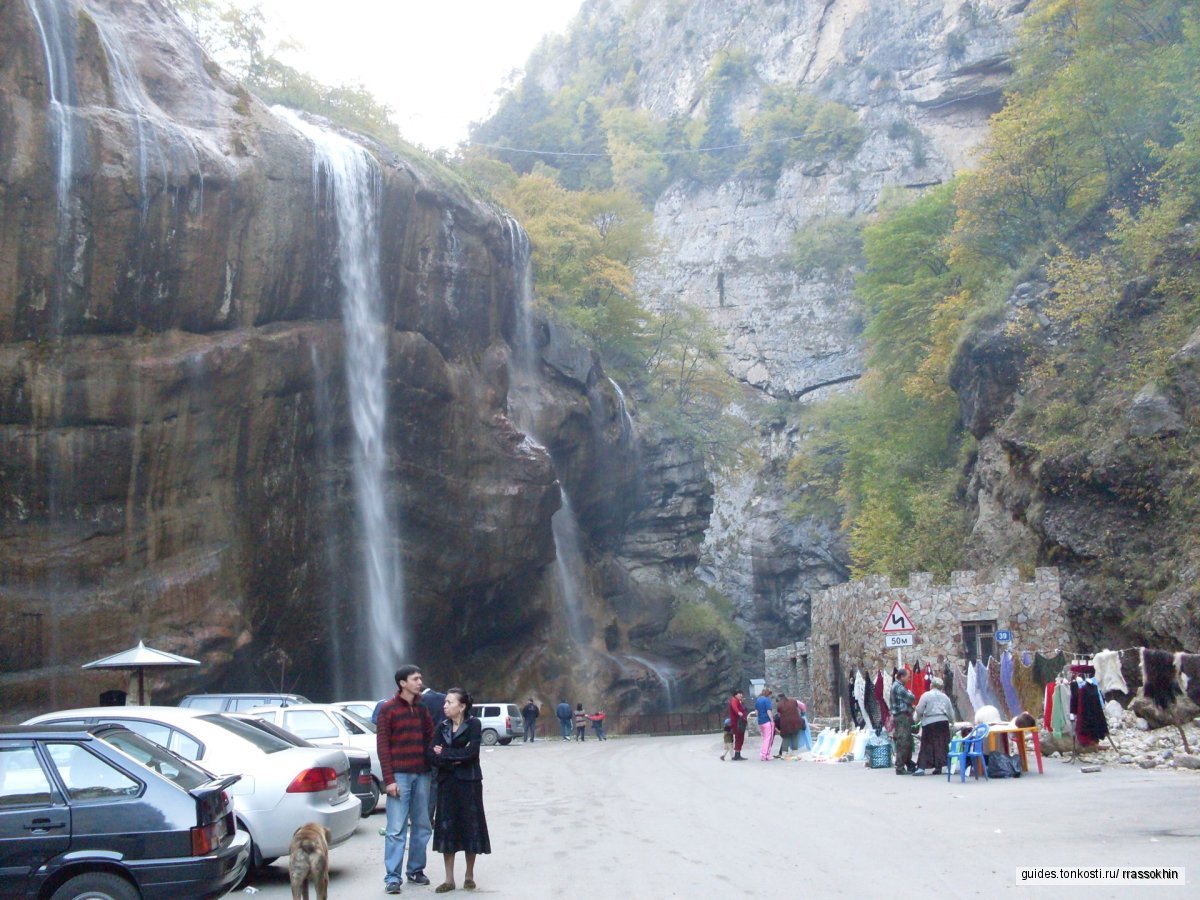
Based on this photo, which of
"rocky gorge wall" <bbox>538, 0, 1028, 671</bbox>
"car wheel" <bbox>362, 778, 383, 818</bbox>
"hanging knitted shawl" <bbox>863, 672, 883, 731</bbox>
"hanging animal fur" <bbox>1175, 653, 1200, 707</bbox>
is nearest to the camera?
"car wheel" <bbox>362, 778, 383, 818</bbox>

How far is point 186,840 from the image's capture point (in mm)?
7395

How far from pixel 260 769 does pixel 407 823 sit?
1331 millimetres

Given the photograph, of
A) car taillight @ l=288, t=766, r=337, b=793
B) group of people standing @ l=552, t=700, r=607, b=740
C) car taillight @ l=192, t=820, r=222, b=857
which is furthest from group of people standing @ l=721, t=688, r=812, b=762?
car taillight @ l=192, t=820, r=222, b=857

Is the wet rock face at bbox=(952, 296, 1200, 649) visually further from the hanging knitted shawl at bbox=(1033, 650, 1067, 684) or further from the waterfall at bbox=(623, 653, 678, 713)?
the waterfall at bbox=(623, 653, 678, 713)

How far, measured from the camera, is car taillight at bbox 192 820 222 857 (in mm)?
7418

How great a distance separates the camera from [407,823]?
30.9 feet

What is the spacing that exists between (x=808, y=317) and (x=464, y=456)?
44.0 metres

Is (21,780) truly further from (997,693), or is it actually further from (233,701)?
(997,693)

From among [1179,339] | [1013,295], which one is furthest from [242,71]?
[1179,339]

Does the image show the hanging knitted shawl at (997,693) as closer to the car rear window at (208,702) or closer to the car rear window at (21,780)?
the car rear window at (208,702)

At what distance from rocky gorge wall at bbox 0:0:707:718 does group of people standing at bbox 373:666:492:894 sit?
62.8 feet

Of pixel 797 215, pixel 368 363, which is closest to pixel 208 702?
pixel 368 363

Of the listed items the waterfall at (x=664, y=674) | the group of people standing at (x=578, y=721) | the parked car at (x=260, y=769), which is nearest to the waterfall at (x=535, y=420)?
the waterfall at (x=664, y=674)

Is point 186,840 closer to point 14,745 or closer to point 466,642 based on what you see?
point 14,745
